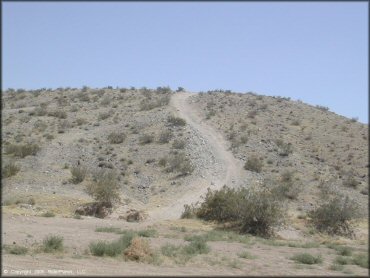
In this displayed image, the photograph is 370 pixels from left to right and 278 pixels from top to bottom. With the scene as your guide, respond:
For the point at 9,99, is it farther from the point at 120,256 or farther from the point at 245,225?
the point at 120,256

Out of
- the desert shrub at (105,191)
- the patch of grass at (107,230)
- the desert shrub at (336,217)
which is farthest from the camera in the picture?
the desert shrub at (105,191)

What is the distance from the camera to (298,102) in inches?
2314

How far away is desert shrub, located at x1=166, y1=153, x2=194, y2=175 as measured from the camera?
35438 mm

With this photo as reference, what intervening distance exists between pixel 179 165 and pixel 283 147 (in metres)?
10.6

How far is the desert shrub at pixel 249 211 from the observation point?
23734 mm

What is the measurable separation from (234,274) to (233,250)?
15.5 feet

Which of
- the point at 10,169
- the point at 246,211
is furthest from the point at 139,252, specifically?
the point at 10,169

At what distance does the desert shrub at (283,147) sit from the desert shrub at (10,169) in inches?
822

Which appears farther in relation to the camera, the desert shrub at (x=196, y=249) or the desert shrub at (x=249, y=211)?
the desert shrub at (x=249, y=211)

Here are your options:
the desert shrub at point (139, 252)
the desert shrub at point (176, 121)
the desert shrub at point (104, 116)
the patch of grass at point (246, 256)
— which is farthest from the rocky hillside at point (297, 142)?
the desert shrub at point (139, 252)

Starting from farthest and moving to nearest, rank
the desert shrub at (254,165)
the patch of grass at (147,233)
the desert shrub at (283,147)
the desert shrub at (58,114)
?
the desert shrub at (58,114) < the desert shrub at (283,147) < the desert shrub at (254,165) < the patch of grass at (147,233)

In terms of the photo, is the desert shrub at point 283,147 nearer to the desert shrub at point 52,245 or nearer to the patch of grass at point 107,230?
the patch of grass at point 107,230

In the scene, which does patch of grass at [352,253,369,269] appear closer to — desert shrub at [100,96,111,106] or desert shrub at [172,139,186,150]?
desert shrub at [172,139,186,150]

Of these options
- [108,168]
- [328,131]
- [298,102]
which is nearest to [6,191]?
[108,168]
